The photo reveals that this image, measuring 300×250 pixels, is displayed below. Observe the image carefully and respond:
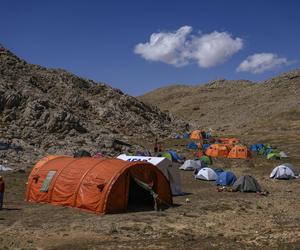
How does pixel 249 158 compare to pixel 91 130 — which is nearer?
pixel 249 158

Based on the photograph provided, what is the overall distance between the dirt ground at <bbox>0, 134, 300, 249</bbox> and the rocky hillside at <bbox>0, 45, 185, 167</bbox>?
18748mm

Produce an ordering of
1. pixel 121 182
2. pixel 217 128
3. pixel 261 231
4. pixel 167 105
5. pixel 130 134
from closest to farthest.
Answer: pixel 261 231 → pixel 121 182 → pixel 130 134 → pixel 217 128 → pixel 167 105

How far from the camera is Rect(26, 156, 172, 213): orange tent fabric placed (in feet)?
63.1

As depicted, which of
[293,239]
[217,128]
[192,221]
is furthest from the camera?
[217,128]

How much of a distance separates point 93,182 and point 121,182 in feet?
3.76

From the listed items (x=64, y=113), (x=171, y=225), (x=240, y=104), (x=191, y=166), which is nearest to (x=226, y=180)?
(x=191, y=166)

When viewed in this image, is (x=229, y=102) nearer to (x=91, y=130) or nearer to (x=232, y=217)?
(x=91, y=130)

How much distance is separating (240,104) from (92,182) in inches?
3646

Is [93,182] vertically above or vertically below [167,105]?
below

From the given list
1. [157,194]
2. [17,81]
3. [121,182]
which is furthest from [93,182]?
[17,81]

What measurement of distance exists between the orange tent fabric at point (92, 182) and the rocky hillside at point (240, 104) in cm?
5902

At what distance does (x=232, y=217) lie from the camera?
1912 centimetres

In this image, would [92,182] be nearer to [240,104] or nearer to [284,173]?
[284,173]

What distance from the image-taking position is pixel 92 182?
19656 millimetres
